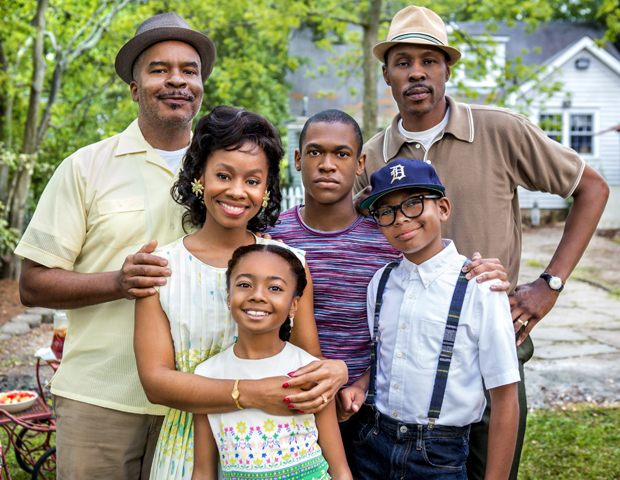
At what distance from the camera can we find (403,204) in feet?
7.37

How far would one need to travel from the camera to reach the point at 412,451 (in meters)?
2.21

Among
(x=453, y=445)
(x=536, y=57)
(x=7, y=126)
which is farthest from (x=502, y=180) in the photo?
(x=536, y=57)

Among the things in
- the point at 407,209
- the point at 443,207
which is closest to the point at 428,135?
the point at 443,207

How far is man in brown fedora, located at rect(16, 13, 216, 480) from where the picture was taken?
2.33m

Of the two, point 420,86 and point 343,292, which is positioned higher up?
point 420,86

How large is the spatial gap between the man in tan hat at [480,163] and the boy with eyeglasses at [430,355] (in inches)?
19.4

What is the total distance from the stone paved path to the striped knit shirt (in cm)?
381

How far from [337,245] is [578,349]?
5.68 metres

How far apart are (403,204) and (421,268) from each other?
0.27 m

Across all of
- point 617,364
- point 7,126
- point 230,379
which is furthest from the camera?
point 7,126

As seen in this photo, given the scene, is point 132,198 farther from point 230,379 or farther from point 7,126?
point 7,126

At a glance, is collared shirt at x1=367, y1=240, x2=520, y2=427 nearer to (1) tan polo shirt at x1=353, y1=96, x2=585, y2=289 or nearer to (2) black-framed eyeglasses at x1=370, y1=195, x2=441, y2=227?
(2) black-framed eyeglasses at x1=370, y1=195, x2=441, y2=227

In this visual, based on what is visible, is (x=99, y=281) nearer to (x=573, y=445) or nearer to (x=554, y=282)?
(x=554, y=282)

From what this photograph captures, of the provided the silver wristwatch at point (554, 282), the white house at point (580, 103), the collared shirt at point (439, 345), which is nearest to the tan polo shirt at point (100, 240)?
the collared shirt at point (439, 345)
